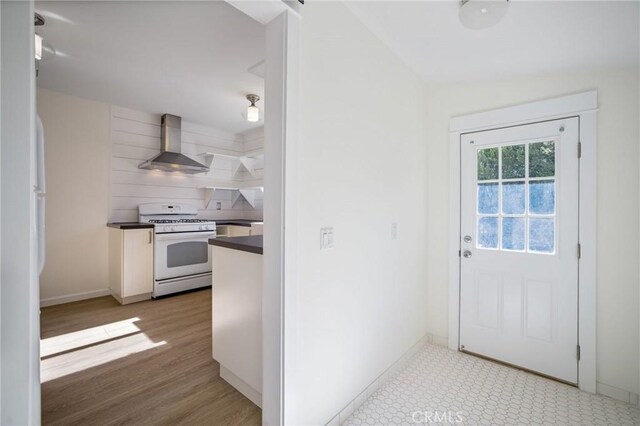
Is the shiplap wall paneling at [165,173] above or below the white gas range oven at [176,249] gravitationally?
above

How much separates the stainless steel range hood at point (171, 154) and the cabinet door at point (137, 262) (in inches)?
36.4

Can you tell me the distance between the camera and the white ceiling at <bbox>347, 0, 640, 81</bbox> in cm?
144

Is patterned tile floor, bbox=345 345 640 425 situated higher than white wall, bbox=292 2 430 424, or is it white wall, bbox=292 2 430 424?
white wall, bbox=292 2 430 424

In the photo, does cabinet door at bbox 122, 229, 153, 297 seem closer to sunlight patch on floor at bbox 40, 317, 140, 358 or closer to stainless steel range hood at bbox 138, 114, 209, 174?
sunlight patch on floor at bbox 40, 317, 140, 358

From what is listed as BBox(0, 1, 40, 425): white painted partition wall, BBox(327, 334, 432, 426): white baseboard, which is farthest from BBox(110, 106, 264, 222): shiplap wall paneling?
BBox(0, 1, 40, 425): white painted partition wall

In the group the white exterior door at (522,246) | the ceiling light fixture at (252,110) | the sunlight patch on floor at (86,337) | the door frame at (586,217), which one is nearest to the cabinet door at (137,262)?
the sunlight patch on floor at (86,337)

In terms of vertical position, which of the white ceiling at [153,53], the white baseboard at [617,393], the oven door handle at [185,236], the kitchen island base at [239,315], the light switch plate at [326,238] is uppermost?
the white ceiling at [153,53]

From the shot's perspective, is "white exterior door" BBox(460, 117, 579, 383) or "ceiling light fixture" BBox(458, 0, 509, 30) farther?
"white exterior door" BBox(460, 117, 579, 383)

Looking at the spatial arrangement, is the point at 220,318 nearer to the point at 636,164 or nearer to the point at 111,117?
the point at 636,164

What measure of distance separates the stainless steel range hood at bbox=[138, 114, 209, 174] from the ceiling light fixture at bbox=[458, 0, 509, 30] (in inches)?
142

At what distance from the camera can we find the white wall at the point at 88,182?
326cm

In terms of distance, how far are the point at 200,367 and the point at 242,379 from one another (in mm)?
505

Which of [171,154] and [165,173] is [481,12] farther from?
[165,173]

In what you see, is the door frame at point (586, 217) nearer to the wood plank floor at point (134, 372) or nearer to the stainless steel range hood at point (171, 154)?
the wood plank floor at point (134, 372)
